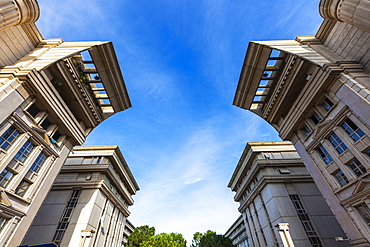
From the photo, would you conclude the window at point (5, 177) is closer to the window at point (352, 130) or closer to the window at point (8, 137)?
the window at point (8, 137)

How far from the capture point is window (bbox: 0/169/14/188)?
1191cm

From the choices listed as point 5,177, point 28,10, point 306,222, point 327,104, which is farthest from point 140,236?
point 28,10

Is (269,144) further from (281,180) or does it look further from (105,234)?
(105,234)

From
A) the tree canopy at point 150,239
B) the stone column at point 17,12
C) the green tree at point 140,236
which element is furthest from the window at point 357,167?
the green tree at point 140,236

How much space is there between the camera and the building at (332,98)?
12.5 meters

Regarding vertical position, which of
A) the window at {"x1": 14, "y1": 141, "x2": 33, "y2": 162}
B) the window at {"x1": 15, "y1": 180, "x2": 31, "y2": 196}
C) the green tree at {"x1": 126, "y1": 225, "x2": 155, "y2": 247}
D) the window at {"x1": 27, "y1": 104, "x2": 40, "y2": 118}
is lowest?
the window at {"x1": 15, "y1": 180, "x2": 31, "y2": 196}

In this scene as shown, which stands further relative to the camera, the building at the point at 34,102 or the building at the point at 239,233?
the building at the point at 239,233

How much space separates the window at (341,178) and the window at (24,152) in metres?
25.0

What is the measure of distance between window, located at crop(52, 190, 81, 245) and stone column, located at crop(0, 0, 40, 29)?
20735 mm

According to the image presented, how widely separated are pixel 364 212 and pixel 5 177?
24914 mm

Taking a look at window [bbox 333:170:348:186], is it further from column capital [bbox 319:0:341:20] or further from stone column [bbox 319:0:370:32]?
column capital [bbox 319:0:341:20]

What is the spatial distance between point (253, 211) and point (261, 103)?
2100 centimetres

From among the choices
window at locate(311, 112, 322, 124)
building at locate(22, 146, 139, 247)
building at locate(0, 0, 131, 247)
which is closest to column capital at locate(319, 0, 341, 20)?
window at locate(311, 112, 322, 124)

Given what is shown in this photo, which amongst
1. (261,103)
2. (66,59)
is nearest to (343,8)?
(261,103)
